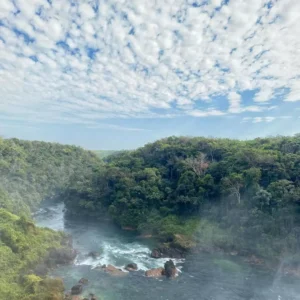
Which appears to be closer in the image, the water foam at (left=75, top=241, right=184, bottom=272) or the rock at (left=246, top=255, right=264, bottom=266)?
the water foam at (left=75, top=241, right=184, bottom=272)

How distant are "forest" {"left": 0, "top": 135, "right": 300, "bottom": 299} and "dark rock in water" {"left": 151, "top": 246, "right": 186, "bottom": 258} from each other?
982 millimetres

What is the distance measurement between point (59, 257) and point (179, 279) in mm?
14241

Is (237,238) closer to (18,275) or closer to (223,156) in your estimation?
(223,156)

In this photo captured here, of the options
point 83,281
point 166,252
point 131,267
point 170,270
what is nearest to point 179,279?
point 170,270

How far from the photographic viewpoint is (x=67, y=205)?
193 ft

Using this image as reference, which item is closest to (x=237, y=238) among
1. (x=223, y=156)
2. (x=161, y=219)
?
(x=161, y=219)

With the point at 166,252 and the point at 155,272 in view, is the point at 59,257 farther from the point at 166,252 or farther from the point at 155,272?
the point at 166,252

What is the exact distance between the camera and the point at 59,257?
3334 cm

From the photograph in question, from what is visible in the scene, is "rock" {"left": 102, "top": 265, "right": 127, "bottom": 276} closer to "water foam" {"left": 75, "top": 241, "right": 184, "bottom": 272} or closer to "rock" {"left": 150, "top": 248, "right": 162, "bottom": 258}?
"water foam" {"left": 75, "top": 241, "right": 184, "bottom": 272}

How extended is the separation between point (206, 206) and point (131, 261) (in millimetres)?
16012

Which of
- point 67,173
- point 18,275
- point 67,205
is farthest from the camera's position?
point 67,173

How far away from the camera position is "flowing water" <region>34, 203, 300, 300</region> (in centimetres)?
2714

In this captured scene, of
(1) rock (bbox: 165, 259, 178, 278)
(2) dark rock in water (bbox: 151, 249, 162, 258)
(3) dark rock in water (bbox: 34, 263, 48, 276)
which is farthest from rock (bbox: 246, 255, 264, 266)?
(3) dark rock in water (bbox: 34, 263, 48, 276)

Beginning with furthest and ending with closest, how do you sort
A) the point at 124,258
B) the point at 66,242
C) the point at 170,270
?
the point at 66,242, the point at 124,258, the point at 170,270
